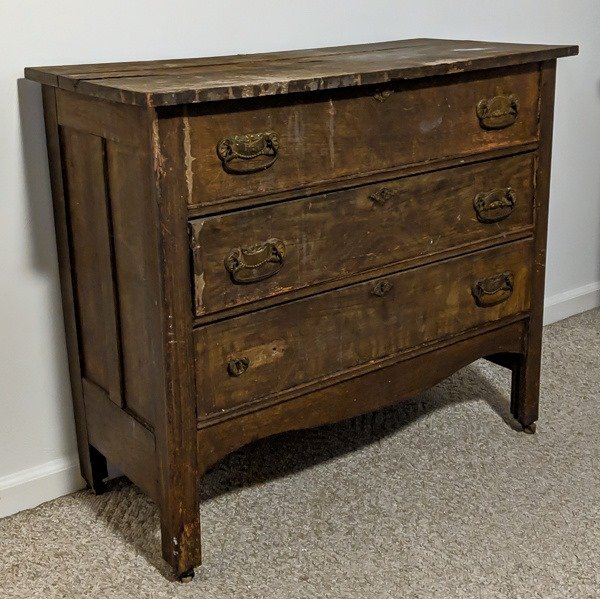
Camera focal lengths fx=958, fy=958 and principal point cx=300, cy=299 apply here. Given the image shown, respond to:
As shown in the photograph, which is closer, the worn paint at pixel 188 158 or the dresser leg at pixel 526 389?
the worn paint at pixel 188 158

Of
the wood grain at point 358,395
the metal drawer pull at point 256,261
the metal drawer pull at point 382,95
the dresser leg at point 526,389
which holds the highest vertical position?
the metal drawer pull at point 382,95

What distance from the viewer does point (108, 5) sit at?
1989 millimetres

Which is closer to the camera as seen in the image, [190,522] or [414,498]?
[190,522]

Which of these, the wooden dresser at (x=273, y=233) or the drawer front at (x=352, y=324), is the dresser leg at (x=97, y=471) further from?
the drawer front at (x=352, y=324)

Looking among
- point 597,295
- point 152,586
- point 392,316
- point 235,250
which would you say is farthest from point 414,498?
point 597,295

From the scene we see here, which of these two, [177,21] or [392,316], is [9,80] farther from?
[392,316]

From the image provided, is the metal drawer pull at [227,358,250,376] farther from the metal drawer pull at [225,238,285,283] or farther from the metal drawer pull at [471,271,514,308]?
the metal drawer pull at [471,271,514,308]

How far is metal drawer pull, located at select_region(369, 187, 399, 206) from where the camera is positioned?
6.27ft

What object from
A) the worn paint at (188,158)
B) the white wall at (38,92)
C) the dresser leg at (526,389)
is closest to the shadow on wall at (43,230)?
the white wall at (38,92)

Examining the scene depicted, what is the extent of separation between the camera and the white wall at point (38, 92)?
192cm

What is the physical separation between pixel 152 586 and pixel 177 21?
1192mm

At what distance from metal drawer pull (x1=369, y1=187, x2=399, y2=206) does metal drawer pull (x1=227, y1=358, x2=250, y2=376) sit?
0.41m

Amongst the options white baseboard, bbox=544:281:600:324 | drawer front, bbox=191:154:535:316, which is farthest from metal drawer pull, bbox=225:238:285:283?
white baseboard, bbox=544:281:600:324

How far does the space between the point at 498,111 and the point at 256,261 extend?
26.8 inches
